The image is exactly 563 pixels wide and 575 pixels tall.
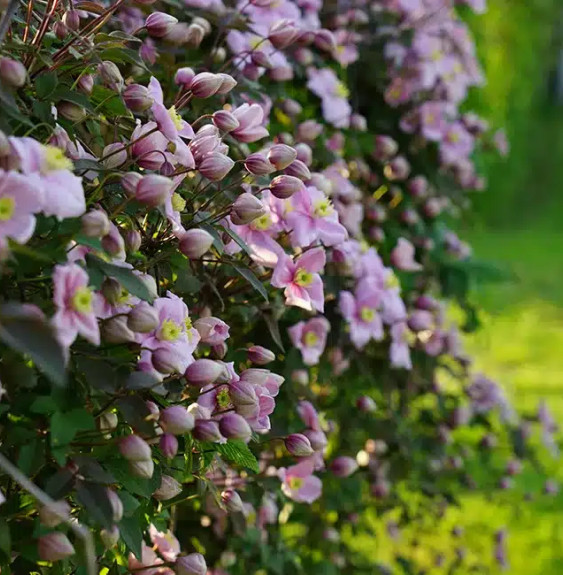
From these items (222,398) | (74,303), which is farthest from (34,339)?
(222,398)

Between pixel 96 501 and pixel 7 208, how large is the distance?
0.23 meters

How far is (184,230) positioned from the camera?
0.88m

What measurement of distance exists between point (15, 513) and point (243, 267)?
32 cm

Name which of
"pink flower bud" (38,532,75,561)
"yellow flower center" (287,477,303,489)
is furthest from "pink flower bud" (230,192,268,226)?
"yellow flower center" (287,477,303,489)

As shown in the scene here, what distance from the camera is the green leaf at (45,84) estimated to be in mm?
835

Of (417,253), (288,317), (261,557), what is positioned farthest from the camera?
(417,253)

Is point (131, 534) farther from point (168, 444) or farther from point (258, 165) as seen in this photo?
point (258, 165)

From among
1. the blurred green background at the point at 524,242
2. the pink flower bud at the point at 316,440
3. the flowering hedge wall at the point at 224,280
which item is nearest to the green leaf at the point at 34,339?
the flowering hedge wall at the point at 224,280

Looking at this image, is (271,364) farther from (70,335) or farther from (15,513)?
(70,335)

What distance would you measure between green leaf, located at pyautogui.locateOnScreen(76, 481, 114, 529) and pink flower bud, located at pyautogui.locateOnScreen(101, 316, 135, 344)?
0.11 meters

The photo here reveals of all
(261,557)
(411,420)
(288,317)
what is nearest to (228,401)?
(288,317)

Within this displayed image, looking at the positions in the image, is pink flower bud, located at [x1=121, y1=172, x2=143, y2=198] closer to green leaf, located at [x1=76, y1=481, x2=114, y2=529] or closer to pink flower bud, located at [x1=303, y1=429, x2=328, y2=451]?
green leaf, located at [x1=76, y1=481, x2=114, y2=529]

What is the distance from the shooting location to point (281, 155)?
36.8 inches

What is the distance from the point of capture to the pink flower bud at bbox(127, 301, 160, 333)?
29.4 inches
